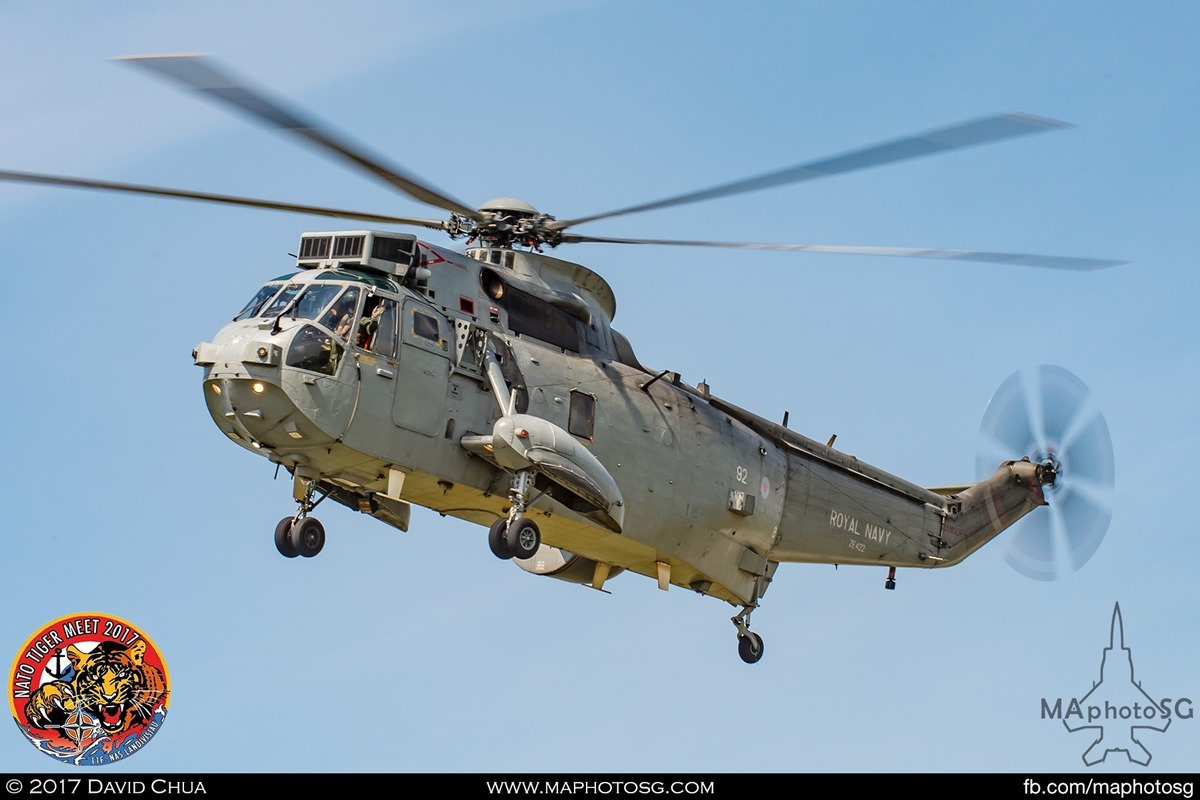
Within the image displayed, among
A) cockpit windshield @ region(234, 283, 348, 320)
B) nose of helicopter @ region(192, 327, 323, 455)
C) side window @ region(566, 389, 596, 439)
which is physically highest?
cockpit windshield @ region(234, 283, 348, 320)

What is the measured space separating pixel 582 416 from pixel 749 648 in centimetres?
573

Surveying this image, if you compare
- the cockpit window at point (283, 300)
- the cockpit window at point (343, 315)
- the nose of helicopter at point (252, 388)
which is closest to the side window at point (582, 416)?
the cockpit window at point (343, 315)

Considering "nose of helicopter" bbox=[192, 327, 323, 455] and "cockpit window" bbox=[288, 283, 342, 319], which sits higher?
"cockpit window" bbox=[288, 283, 342, 319]

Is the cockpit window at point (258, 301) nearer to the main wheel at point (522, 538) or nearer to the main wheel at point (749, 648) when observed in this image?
the main wheel at point (522, 538)

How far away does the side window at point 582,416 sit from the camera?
2155cm

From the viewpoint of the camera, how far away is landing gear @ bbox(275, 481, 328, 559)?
2031 centimetres

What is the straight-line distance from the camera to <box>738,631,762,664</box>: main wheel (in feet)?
83.1

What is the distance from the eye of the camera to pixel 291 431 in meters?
19.1

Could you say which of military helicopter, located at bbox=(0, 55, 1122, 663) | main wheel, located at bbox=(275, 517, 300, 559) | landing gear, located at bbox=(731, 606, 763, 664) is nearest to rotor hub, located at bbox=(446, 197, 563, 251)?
military helicopter, located at bbox=(0, 55, 1122, 663)

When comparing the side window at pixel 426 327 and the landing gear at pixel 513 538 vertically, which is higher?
the side window at pixel 426 327

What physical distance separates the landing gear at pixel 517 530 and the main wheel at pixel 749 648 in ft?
19.2

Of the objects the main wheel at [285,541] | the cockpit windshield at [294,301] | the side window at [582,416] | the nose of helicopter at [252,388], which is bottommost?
the main wheel at [285,541]

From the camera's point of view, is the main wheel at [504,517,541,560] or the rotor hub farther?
the rotor hub

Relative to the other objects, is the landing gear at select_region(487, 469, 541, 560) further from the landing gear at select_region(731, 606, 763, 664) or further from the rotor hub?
the landing gear at select_region(731, 606, 763, 664)
